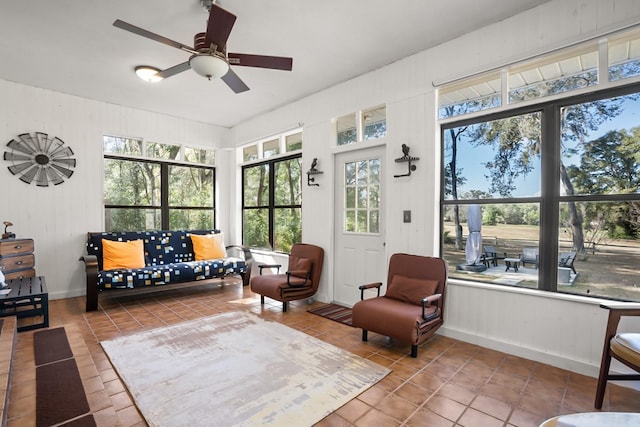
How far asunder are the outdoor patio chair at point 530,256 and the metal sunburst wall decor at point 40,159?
5919mm

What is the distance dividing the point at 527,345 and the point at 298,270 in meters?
2.68

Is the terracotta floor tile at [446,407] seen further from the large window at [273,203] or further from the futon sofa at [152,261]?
the futon sofa at [152,261]

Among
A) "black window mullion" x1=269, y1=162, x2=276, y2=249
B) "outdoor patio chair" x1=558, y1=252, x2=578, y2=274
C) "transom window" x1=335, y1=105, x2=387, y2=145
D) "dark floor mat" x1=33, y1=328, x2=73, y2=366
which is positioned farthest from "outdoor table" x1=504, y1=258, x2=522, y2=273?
"dark floor mat" x1=33, y1=328, x2=73, y2=366

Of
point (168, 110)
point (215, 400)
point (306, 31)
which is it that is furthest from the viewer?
point (168, 110)

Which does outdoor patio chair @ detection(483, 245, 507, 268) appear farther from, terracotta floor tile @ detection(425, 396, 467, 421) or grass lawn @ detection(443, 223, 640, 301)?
terracotta floor tile @ detection(425, 396, 467, 421)

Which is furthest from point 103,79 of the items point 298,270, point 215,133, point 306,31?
point 298,270

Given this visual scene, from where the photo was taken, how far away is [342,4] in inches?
105

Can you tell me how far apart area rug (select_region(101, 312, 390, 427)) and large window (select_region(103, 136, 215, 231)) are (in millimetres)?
2741

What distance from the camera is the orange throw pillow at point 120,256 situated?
449 centimetres

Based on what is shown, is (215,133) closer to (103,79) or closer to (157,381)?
(103,79)

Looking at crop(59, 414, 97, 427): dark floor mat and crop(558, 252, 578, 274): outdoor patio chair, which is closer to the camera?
crop(59, 414, 97, 427): dark floor mat

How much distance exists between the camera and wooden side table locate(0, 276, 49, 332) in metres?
3.16

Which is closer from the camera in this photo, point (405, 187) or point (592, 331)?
point (592, 331)

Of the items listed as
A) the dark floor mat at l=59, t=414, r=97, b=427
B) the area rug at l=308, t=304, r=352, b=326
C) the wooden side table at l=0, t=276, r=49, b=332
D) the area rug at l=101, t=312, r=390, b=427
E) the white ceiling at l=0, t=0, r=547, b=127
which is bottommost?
the area rug at l=308, t=304, r=352, b=326
